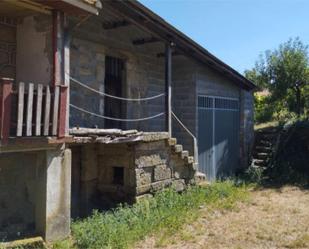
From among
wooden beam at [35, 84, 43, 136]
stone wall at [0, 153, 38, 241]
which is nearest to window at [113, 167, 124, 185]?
stone wall at [0, 153, 38, 241]

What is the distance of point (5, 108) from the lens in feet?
19.5

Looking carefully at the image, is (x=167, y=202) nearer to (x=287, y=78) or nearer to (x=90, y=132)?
(x=90, y=132)

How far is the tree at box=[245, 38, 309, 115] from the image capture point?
2005 centimetres

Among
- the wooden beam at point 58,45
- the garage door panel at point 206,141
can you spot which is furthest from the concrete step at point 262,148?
the wooden beam at point 58,45

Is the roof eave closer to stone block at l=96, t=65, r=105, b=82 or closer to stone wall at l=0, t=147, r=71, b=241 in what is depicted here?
stone block at l=96, t=65, r=105, b=82

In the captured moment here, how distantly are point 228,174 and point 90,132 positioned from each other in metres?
7.34

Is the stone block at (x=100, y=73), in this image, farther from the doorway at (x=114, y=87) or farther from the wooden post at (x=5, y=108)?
the wooden post at (x=5, y=108)

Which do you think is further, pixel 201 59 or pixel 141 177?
pixel 201 59

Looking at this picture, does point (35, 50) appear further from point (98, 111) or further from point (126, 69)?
point (126, 69)

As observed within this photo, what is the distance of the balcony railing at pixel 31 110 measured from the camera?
5953mm

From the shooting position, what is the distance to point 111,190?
9.25m

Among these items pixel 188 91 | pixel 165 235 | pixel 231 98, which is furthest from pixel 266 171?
pixel 165 235

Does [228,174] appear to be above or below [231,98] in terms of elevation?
below

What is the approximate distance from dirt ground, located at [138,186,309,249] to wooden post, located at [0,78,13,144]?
2.86 m
